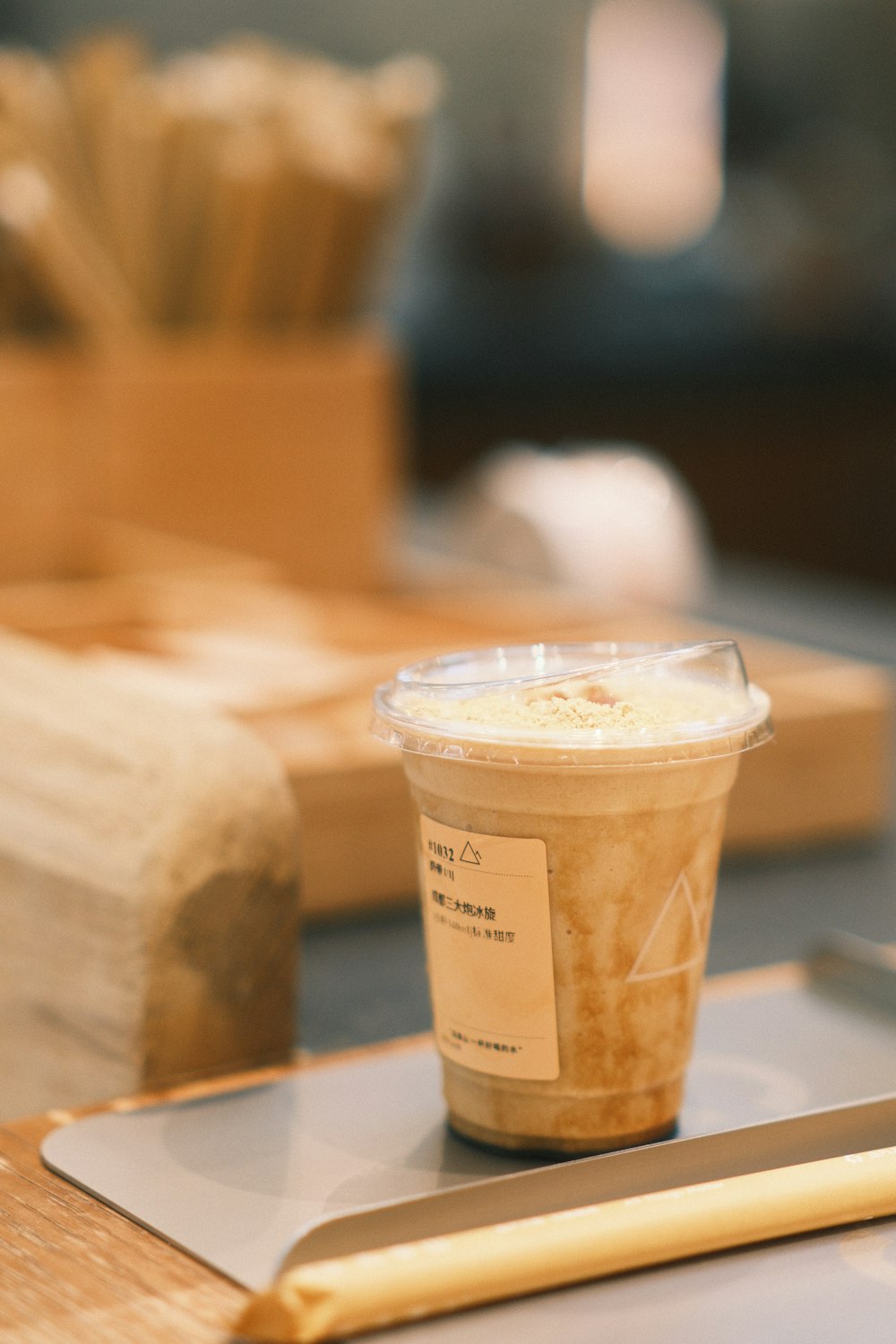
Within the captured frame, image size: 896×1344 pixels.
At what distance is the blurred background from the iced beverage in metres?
4.26

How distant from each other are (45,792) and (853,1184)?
0.40 meters

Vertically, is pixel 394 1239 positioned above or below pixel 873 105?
below

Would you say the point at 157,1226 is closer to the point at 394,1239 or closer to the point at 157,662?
the point at 394,1239

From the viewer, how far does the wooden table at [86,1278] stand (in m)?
0.48

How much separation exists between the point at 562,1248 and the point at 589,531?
1598mm

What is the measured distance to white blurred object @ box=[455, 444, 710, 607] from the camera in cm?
204

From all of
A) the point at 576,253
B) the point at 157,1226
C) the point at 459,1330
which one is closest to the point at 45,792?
the point at 157,1226

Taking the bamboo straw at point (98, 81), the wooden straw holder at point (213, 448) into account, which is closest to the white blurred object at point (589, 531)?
the wooden straw holder at point (213, 448)

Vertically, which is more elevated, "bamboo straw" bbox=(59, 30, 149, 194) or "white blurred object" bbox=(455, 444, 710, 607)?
"bamboo straw" bbox=(59, 30, 149, 194)

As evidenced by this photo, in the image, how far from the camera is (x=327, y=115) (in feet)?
5.54

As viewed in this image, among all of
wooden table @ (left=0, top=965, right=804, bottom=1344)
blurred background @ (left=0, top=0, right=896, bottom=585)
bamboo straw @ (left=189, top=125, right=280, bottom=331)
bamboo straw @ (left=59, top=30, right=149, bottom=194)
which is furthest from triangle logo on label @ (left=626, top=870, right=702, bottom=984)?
blurred background @ (left=0, top=0, right=896, bottom=585)

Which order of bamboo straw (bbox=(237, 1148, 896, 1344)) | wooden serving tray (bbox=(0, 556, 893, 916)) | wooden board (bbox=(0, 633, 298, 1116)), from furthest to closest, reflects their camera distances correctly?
1. wooden serving tray (bbox=(0, 556, 893, 916))
2. wooden board (bbox=(0, 633, 298, 1116))
3. bamboo straw (bbox=(237, 1148, 896, 1344))

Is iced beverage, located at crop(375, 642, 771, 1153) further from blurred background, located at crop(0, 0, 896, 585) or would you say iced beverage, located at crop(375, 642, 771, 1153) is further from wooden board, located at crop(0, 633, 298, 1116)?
blurred background, located at crop(0, 0, 896, 585)

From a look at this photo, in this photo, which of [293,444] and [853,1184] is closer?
[853,1184]
